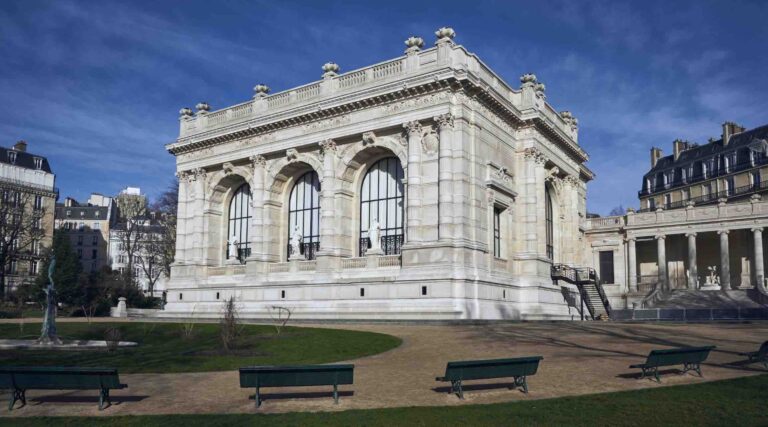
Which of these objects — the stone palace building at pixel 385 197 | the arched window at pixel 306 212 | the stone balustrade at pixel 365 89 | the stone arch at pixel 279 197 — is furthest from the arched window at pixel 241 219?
the stone balustrade at pixel 365 89

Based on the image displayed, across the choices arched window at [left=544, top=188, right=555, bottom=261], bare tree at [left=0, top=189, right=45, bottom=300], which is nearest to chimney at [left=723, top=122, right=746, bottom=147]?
arched window at [left=544, top=188, right=555, bottom=261]

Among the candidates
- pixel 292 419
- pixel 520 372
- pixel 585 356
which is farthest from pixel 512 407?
pixel 585 356

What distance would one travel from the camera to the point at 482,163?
127ft

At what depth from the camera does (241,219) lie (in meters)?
50.4

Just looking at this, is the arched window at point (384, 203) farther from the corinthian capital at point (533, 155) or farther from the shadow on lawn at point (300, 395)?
the shadow on lawn at point (300, 395)

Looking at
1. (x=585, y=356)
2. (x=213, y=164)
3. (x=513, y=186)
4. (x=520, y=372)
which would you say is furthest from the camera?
(x=213, y=164)

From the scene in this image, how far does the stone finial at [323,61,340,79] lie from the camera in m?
43.3

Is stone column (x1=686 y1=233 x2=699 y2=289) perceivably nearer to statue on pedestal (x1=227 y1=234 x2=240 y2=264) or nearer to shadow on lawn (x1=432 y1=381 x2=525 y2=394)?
statue on pedestal (x1=227 y1=234 x2=240 y2=264)

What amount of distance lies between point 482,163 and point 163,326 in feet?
63.1

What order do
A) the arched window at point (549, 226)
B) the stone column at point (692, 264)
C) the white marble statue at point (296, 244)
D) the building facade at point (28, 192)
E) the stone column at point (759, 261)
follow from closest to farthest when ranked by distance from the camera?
the white marble statue at point (296, 244) → the stone column at point (759, 261) → the arched window at point (549, 226) → the stone column at point (692, 264) → the building facade at point (28, 192)

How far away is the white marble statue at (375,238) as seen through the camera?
3997 centimetres

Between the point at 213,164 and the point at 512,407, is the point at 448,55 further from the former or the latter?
the point at 512,407

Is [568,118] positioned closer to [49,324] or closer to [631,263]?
[631,263]

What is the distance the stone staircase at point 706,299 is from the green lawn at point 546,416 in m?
37.2
